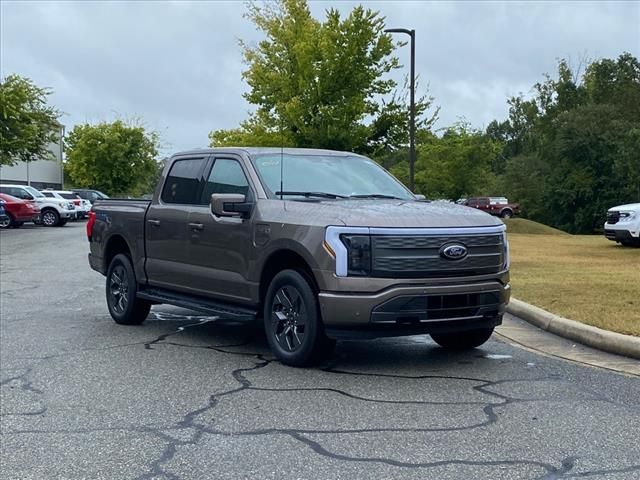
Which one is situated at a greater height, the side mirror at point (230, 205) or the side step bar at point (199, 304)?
the side mirror at point (230, 205)

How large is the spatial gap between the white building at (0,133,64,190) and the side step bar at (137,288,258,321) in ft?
176

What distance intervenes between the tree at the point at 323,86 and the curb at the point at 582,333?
69.6ft

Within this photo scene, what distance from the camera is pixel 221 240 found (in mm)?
7480

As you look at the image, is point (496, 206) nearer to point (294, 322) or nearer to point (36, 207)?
point (36, 207)

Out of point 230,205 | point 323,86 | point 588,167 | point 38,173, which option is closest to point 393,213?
point 230,205

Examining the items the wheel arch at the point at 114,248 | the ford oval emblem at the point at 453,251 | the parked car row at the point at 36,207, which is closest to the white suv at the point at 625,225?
the wheel arch at the point at 114,248

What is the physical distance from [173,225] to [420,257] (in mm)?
3028

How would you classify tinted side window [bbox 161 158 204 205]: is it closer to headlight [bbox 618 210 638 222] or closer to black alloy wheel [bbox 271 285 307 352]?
black alloy wheel [bbox 271 285 307 352]

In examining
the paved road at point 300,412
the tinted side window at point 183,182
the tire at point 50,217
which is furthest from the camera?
the tire at point 50,217

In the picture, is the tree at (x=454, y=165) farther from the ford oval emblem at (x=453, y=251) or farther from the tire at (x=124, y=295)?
the ford oval emblem at (x=453, y=251)

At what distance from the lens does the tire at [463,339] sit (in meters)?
7.42

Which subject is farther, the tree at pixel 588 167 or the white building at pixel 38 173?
the white building at pixel 38 173

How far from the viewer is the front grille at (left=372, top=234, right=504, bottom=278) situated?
20.3 ft

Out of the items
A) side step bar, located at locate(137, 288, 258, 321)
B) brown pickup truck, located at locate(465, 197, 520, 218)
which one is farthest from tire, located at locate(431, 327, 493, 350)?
brown pickup truck, located at locate(465, 197, 520, 218)
